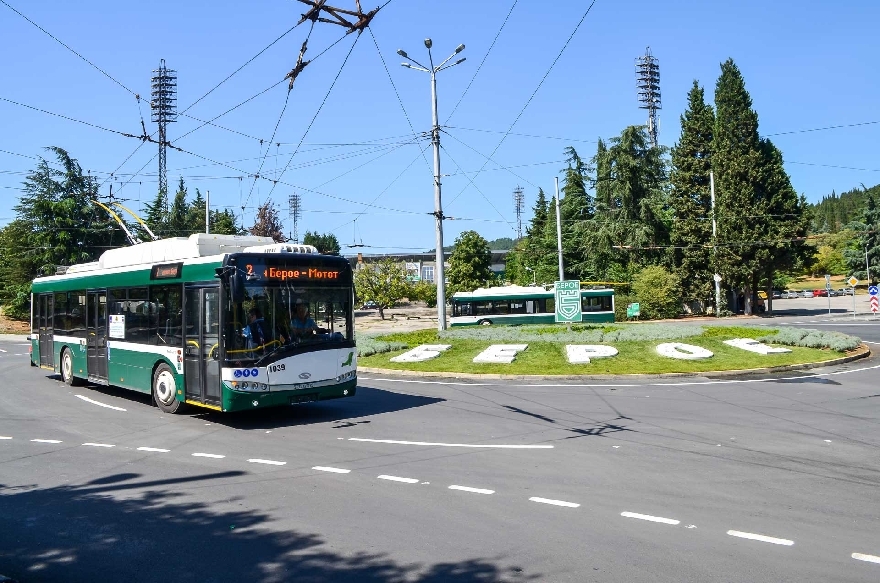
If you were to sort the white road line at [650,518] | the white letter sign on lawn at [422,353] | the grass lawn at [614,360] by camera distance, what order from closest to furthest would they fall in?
the white road line at [650,518]
the grass lawn at [614,360]
the white letter sign on lawn at [422,353]

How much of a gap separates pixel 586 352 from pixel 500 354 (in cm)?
260

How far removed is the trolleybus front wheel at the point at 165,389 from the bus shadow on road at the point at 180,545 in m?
5.53

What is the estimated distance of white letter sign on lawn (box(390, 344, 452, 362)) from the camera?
21.7m

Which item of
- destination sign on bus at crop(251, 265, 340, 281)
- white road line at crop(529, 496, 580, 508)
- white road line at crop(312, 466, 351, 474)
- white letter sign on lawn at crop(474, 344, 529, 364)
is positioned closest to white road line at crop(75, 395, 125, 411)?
destination sign on bus at crop(251, 265, 340, 281)

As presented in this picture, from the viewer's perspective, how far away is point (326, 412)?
1380cm

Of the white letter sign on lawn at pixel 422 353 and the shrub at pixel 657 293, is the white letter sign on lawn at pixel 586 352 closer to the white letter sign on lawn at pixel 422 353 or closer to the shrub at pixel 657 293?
the white letter sign on lawn at pixel 422 353

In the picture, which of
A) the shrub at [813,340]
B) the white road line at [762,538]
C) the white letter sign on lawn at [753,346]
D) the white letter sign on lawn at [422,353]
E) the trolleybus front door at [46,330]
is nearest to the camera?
the white road line at [762,538]

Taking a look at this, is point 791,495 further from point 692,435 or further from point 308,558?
point 308,558

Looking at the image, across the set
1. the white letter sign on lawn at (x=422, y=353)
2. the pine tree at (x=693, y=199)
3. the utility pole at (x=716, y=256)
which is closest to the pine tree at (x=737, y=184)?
the utility pole at (x=716, y=256)

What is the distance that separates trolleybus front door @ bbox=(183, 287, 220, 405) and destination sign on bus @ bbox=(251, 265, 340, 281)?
0.91 metres

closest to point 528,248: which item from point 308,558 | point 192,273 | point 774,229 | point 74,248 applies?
point 774,229

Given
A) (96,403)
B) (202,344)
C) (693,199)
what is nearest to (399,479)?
(202,344)

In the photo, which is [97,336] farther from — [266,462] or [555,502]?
[555,502]

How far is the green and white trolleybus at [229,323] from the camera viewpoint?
39.0ft
